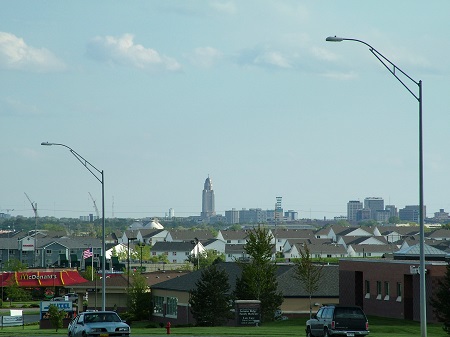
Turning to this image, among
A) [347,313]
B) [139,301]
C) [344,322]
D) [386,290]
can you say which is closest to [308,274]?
[386,290]

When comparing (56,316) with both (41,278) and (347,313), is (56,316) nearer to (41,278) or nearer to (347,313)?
(347,313)

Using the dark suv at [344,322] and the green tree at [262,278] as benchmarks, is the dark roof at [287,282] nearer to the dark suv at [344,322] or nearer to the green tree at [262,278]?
the green tree at [262,278]

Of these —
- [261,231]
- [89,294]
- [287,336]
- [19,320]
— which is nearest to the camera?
[287,336]

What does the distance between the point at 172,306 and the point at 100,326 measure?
44.9 m

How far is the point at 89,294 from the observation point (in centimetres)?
9606

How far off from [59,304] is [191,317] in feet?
35.8

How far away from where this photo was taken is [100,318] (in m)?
38.5

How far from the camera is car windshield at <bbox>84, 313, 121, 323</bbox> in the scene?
126 feet

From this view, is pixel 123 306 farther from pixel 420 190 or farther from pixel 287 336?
pixel 420 190

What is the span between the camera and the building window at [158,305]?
85.0 meters

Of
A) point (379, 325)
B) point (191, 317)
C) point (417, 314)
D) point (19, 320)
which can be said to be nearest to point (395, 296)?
point (417, 314)

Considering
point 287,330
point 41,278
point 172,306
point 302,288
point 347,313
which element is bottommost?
point 41,278

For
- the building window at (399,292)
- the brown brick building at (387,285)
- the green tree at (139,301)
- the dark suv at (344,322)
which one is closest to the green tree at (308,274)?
the brown brick building at (387,285)

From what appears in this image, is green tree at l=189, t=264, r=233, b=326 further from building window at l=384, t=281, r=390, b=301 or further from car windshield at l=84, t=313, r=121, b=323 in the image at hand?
car windshield at l=84, t=313, r=121, b=323
